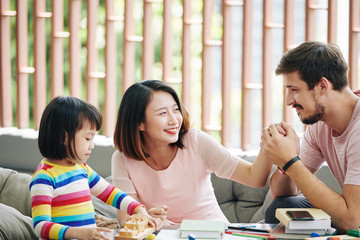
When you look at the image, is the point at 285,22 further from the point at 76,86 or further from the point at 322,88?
the point at 76,86

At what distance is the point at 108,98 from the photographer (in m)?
3.40

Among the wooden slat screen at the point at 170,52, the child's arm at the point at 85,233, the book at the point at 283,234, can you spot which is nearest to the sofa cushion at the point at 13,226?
the child's arm at the point at 85,233

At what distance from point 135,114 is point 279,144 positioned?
1.89ft

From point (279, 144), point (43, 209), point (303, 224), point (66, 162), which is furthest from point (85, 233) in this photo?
point (279, 144)

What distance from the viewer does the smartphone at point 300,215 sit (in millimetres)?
1674

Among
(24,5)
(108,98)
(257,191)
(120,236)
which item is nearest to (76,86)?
(108,98)

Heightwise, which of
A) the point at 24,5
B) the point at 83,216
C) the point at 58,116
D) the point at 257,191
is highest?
the point at 24,5

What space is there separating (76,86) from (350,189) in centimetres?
210

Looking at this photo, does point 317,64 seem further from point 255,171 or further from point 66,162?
point 66,162

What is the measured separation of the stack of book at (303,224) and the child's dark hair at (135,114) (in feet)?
2.21

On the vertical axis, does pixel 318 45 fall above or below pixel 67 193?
above

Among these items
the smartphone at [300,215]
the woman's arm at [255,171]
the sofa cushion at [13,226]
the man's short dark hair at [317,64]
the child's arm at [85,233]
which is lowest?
the sofa cushion at [13,226]

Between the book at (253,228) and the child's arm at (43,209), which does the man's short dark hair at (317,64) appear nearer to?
the book at (253,228)

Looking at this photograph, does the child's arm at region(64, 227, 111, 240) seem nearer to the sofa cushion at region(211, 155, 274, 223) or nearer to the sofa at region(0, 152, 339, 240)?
the sofa at region(0, 152, 339, 240)
